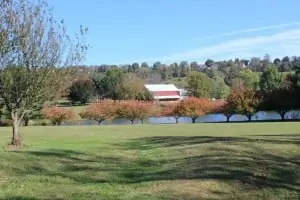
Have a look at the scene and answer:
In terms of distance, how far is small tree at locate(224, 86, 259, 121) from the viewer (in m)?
81.6

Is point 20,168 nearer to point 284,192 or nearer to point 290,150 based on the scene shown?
point 284,192

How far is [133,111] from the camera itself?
85.8m

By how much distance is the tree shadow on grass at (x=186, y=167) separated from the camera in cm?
1367

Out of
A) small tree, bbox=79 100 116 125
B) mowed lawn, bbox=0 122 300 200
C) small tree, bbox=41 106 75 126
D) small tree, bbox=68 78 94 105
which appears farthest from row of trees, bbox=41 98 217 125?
mowed lawn, bbox=0 122 300 200

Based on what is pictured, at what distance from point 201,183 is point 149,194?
1.67 meters

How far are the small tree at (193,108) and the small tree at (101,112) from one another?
11184mm

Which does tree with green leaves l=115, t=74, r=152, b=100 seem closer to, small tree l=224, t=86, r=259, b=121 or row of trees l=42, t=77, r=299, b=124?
row of trees l=42, t=77, r=299, b=124

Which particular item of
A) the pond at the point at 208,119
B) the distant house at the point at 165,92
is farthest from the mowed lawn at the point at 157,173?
the distant house at the point at 165,92

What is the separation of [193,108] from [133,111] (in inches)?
388

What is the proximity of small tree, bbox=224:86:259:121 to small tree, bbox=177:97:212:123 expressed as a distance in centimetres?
577

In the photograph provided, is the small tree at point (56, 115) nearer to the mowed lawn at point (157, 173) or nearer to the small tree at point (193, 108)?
the small tree at point (193, 108)

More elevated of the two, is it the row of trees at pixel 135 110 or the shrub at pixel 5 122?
the row of trees at pixel 135 110

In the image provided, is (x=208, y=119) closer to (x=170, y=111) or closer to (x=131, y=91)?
(x=170, y=111)

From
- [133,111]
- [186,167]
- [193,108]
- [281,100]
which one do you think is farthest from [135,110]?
[186,167]
